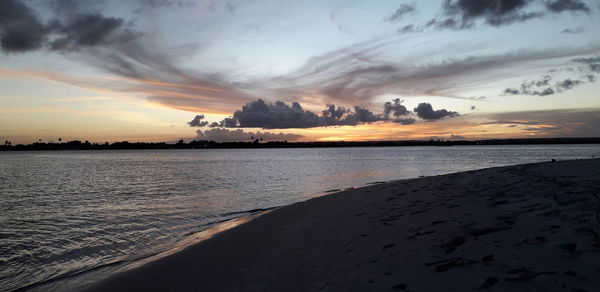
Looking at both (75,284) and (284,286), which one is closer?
(284,286)

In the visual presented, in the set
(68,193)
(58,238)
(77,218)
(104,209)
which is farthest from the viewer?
(68,193)

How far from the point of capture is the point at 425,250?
609cm

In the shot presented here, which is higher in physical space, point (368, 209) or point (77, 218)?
point (368, 209)

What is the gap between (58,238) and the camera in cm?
1284

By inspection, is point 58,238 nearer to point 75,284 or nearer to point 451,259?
point 75,284

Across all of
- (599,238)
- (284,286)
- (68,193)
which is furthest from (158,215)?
(599,238)

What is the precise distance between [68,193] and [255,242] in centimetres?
2482

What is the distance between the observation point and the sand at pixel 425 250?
4582 millimetres

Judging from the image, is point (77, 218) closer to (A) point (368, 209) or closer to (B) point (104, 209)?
(B) point (104, 209)

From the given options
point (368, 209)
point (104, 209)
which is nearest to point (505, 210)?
point (368, 209)

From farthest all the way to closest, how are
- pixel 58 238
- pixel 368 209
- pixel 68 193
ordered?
pixel 68 193 → pixel 58 238 → pixel 368 209

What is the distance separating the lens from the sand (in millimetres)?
4582

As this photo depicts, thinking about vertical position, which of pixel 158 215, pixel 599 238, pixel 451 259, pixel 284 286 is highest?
pixel 599 238

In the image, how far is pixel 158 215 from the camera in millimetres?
17125
